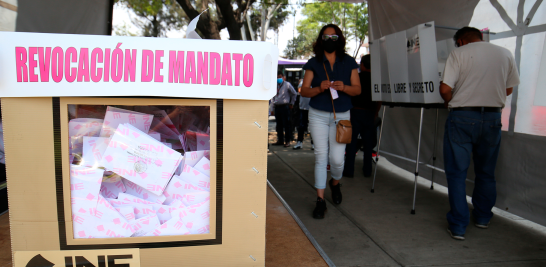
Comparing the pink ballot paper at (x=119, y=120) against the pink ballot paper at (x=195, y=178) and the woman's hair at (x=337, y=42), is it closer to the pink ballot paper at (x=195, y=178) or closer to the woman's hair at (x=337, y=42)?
the pink ballot paper at (x=195, y=178)

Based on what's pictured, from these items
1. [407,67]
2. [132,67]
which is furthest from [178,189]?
[407,67]

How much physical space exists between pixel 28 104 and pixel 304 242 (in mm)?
1298

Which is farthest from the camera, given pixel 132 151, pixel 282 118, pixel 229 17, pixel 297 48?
pixel 297 48

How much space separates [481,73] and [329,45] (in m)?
1.27

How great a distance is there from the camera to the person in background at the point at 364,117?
4.89m

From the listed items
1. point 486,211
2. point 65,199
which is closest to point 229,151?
point 65,199

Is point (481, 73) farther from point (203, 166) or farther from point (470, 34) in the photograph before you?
point (203, 166)

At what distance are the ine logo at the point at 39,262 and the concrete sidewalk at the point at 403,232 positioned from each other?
198cm

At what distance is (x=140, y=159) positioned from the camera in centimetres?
135

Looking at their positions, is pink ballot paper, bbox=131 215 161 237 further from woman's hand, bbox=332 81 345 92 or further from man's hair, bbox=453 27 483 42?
man's hair, bbox=453 27 483 42

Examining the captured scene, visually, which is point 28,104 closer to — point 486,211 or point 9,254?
point 9,254

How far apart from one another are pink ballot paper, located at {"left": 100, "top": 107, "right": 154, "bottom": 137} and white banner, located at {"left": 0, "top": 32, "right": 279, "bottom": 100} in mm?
172

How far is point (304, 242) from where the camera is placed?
174 centimetres

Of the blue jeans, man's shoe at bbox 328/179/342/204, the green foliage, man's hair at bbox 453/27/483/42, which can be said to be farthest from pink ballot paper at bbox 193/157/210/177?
the green foliage
